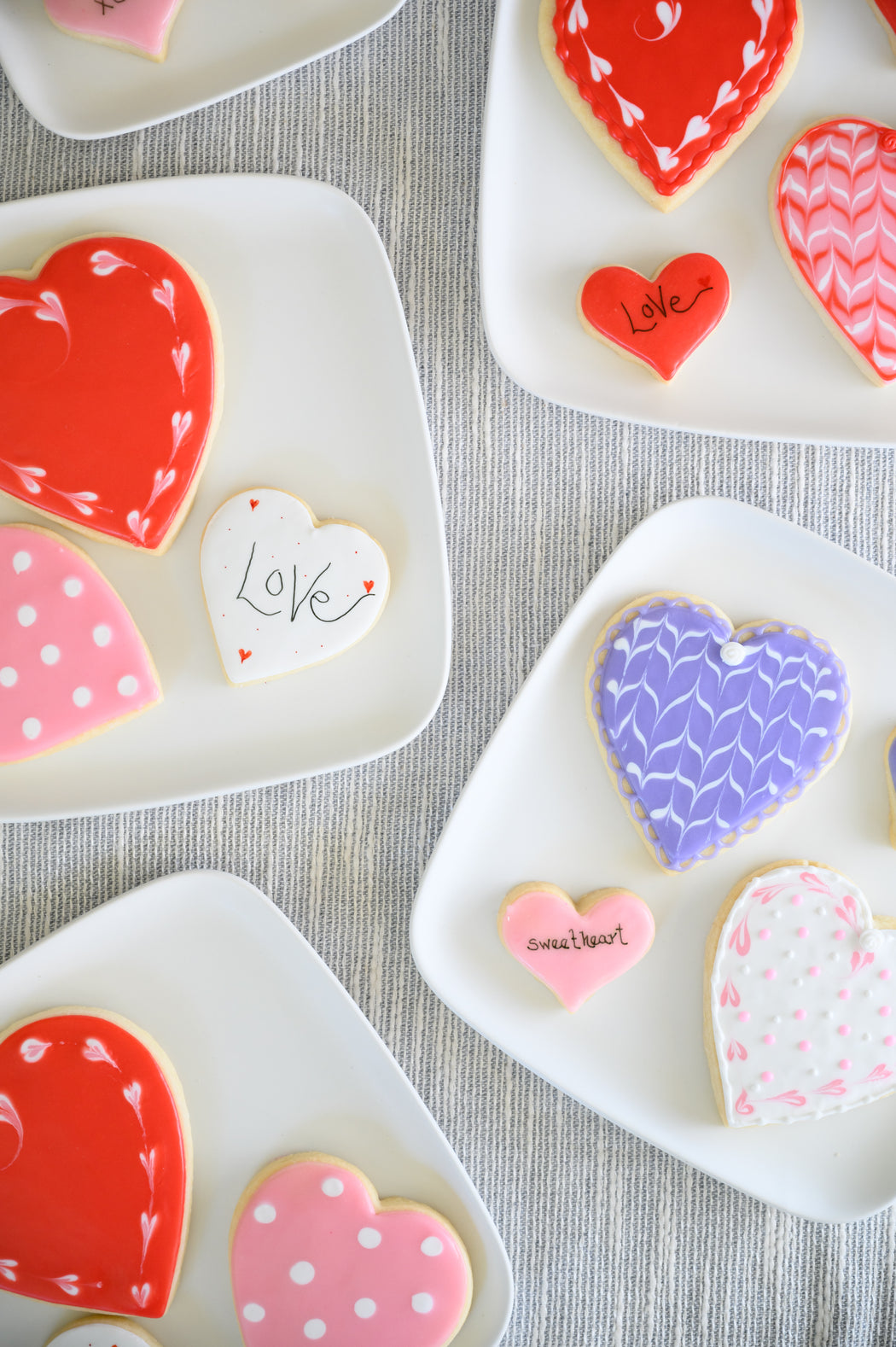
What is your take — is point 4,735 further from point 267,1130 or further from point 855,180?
point 855,180

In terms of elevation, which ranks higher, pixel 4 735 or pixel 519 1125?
pixel 4 735

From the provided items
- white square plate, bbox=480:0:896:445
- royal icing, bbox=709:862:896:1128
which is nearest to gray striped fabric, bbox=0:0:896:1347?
white square plate, bbox=480:0:896:445

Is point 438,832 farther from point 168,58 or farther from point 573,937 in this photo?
point 168,58

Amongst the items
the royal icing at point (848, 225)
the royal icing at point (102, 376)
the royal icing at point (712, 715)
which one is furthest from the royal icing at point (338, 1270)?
the royal icing at point (848, 225)

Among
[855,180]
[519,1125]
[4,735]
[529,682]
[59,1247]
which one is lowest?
[59,1247]

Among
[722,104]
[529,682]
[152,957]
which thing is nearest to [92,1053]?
[152,957]

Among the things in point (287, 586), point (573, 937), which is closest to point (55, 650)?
point (287, 586)

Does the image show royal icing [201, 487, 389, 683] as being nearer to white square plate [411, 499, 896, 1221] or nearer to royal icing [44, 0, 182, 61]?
white square plate [411, 499, 896, 1221]
